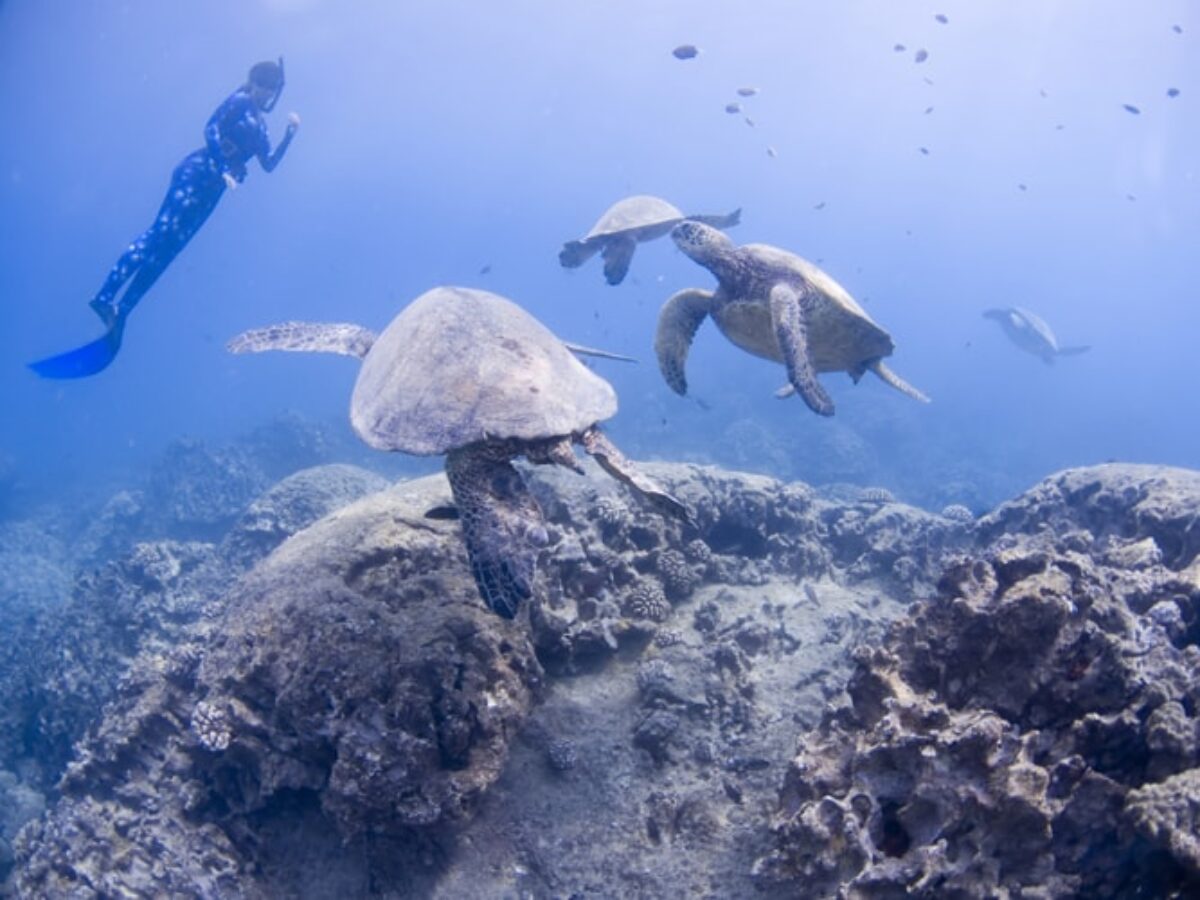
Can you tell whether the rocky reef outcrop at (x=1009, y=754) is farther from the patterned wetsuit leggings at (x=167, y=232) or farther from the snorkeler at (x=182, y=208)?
the patterned wetsuit leggings at (x=167, y=232)

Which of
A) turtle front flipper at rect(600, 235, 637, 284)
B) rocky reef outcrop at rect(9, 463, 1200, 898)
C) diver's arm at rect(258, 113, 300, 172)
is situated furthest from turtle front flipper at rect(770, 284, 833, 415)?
diver's arm at rect(258, 113, 300, 172)

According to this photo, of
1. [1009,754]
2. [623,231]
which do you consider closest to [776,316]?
[1009,754]

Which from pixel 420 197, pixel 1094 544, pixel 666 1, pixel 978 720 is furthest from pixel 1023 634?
pixel 420 197

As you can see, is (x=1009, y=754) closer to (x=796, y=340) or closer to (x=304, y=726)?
(x=304, y=726)

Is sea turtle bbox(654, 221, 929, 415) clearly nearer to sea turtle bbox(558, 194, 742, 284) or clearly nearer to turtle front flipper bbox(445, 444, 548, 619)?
turtle front flipper bbox(445, 444, 548, 619)

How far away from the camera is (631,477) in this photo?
4.84 meters

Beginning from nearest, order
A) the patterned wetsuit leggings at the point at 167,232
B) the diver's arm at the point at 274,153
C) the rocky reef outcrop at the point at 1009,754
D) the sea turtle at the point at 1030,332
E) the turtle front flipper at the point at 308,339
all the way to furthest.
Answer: the rocky reef outcrop at the point at 1009,754
the turtle front flipper at the point at 308,339
the patterned wetsuit leggings at the point at 167,232
the diver's arm at the point at 274,153
the sea turtle at the point at 1030,332

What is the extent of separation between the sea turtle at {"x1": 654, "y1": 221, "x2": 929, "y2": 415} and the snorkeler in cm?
668

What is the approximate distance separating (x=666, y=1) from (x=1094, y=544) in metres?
111

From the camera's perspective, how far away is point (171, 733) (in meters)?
5.32

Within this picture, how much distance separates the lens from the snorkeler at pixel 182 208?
347 inches

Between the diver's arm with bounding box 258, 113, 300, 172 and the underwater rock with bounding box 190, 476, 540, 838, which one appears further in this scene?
the diver's arm with bounding box 258, 113, 300, 172

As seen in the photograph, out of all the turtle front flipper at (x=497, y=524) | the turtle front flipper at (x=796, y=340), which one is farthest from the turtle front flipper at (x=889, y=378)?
the turtle front flipper at (x=497, y=524)

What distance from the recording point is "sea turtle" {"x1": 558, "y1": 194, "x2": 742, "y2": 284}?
461 inches
